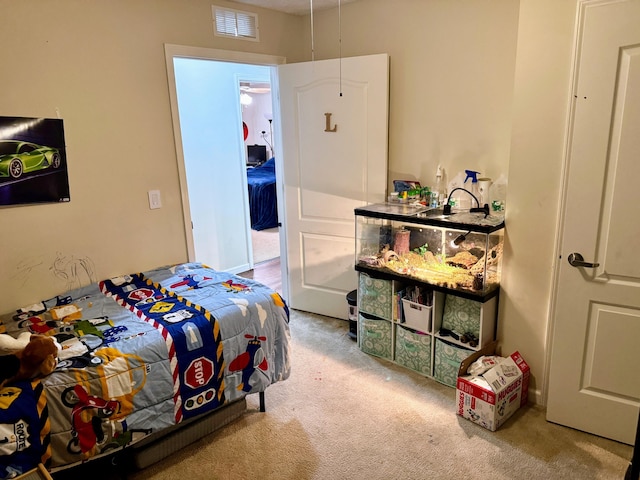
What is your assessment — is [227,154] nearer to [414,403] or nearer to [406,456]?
[414,403]

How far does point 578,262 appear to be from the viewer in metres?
2.24

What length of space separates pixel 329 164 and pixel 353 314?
3.96 ft

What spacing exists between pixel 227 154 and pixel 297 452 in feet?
10.9

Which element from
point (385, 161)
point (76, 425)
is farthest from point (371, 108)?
point (76, 425)

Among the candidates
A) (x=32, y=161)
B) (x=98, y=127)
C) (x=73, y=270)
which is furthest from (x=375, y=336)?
(x=32, y=161)

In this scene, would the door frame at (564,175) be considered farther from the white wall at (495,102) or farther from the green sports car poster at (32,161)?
the green sports car poster at (32,161)

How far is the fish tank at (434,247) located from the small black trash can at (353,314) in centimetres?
38

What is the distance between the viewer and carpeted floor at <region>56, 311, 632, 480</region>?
214 centimetres

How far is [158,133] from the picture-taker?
9.64ft

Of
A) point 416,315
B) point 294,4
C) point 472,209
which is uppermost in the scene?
point 294,4

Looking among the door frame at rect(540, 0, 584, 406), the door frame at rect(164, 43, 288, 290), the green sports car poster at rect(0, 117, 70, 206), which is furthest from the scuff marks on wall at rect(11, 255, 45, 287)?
the door frame at rect(540, 0, 584, 406)

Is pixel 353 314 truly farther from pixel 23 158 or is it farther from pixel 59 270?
pixel 23 158

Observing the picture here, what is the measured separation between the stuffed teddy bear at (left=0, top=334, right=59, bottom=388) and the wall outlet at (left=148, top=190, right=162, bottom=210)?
1.30 meters

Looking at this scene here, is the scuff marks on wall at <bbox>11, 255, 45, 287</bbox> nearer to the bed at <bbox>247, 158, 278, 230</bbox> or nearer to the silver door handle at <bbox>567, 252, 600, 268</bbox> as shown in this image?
the silver door handle at <bbox>567, 252, 600, 268</bbox>
